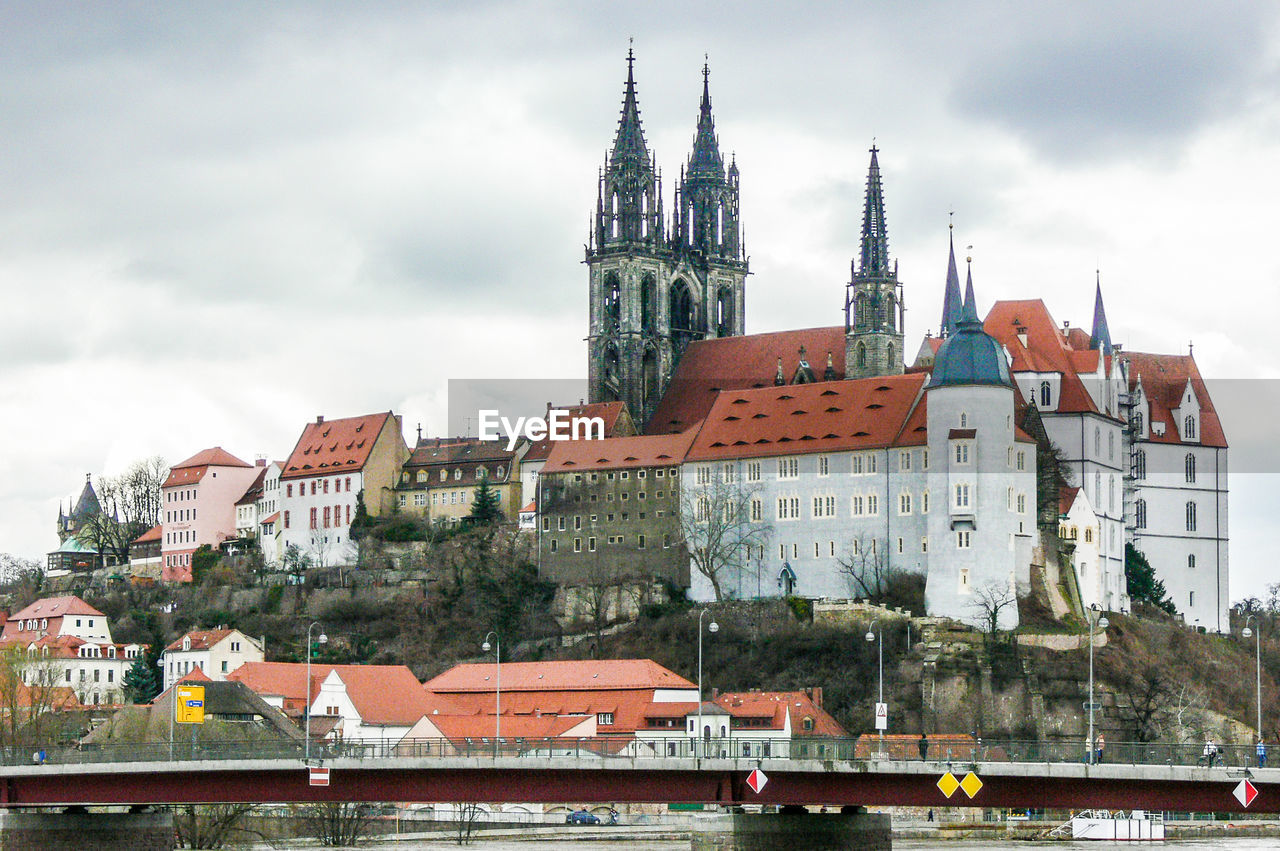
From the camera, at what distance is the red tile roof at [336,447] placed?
7052 inches

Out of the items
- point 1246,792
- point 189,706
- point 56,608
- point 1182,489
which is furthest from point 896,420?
point 1246,792

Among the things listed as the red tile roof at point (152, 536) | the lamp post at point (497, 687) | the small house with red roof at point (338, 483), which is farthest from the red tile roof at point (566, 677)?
the red tile roof at point (152, 536)

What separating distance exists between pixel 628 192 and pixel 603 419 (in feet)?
52.7

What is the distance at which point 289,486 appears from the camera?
18300cm

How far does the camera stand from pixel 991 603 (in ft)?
473

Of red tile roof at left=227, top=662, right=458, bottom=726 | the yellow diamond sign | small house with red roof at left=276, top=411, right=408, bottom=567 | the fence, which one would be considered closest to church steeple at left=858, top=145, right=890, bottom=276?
small house with red roof at left=276, top=411, right=408, bottom=567

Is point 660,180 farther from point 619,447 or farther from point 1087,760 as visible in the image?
point 1087,760

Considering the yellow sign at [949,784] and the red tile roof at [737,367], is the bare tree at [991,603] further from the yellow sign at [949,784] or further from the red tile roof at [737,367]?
the yellow sign at [949,784]

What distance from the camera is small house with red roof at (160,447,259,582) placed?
623 feet

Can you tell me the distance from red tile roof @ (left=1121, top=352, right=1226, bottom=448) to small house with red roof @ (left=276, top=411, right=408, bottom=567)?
46583 mm

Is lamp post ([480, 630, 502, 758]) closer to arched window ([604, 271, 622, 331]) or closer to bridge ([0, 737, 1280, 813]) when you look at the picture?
bridge ([0, 737, 1280, 813])

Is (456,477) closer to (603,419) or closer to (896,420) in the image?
(603,419)

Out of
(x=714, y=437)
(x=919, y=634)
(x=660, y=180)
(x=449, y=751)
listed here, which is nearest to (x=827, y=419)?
(x=714, y=437)

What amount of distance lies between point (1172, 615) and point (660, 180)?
1814 inches
